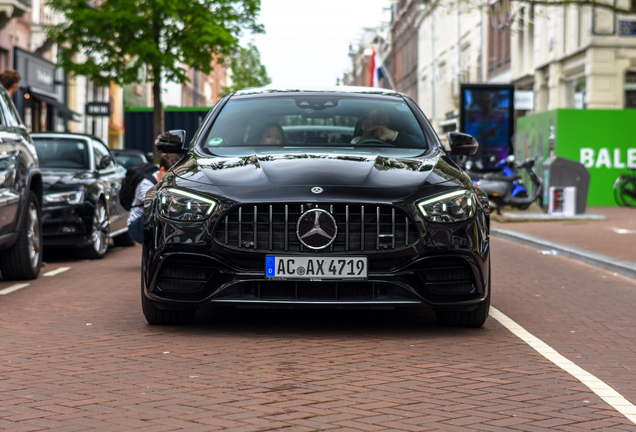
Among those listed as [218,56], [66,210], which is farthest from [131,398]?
[218,56]

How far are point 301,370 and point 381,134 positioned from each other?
97.1 inches

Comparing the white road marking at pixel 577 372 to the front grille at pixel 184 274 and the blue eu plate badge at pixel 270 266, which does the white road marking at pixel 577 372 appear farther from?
Answer: the front grille at pixel 184 274

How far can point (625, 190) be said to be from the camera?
1013 inches

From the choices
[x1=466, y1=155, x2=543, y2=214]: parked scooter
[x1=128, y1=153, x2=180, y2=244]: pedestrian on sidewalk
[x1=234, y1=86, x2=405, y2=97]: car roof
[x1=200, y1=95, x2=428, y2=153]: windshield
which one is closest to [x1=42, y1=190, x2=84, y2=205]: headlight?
[x1=128, y1=153, x2=180, y2=244]: pedestrian on sidewalk

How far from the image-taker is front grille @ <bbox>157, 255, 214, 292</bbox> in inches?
232

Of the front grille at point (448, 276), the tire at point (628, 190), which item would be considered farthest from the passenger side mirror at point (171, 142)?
the tire at point (628, 190)

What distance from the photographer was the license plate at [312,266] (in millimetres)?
5727

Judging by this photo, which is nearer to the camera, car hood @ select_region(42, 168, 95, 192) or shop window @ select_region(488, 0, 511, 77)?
car hood @ select_region(42, 168, 95, 192)

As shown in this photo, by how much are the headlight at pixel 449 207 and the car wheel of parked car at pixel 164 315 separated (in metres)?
1.61

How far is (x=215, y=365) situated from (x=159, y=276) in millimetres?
998

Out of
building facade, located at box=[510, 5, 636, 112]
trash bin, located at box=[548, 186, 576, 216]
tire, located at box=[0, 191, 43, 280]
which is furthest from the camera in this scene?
building facade, located at box=[510, 5, 636, 112]

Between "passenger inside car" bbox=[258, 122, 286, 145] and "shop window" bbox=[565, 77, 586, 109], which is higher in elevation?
"shop window" bbox=[565, 77, 586, 109]

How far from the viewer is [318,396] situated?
178 inches

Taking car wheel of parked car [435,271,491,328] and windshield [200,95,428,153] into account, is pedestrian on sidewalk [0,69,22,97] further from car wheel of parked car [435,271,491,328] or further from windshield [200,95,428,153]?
car wheel of parked car [435,271,491,328]
